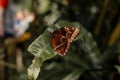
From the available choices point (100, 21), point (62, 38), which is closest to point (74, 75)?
point (62, 38)

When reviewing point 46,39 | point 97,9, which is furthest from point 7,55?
point 46,39

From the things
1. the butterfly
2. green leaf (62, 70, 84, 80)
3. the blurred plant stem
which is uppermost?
the butterfly

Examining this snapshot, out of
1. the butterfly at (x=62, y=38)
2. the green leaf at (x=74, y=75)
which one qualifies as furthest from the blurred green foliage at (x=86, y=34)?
the butterfly at (x=62, y=38)

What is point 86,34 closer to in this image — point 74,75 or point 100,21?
point 74,75

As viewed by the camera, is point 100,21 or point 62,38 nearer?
point 62,38

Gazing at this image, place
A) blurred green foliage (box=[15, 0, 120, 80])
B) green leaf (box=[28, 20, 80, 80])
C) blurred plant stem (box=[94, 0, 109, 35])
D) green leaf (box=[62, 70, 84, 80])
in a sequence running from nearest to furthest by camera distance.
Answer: green leaf (box=[28, 20, 80, 80]), green leaf (box=[62, 70, 84, 80]), blurred green foliage (box=[15, 0, 120, 80]), blurred plant stem (box=[94, 0, 109, 35])

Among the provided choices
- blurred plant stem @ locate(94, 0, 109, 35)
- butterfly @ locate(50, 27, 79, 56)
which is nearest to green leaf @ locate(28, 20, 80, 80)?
butterfly @ locate(50, 27, 79, 56)

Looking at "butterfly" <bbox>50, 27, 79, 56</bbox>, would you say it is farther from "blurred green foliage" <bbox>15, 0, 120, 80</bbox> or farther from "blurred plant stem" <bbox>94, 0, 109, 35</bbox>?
"blurred plant stem" <bbox>94, 0, 109, 35</bbox>

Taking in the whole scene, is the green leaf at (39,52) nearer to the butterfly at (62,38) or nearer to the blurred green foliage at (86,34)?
the butterfly at (62,38)
